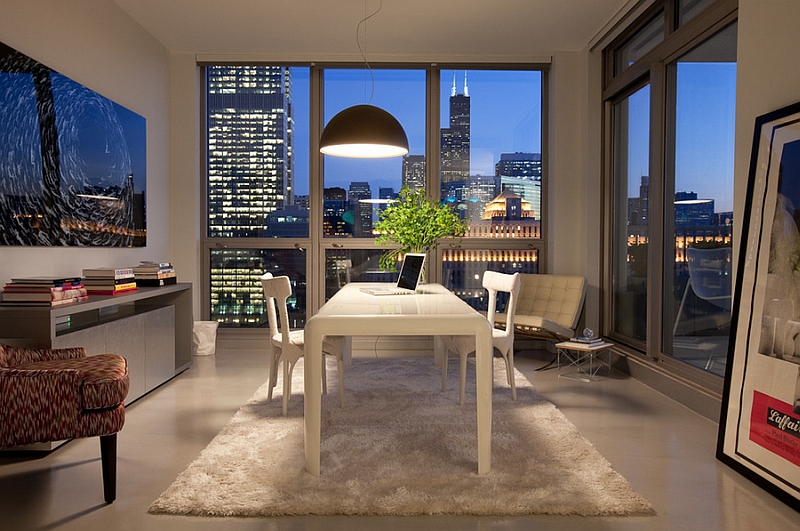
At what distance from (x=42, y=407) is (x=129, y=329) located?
150 centimetres

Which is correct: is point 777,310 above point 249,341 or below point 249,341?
above

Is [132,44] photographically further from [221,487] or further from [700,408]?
[700,408]

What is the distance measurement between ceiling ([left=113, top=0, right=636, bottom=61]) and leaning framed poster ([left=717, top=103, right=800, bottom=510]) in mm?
2465

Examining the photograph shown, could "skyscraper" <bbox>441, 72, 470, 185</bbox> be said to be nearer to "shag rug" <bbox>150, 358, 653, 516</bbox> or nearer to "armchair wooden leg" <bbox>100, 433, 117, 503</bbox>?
"shag rug" <bbox>150, 358, 653, 516</bbox>

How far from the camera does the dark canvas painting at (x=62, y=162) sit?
3506mm

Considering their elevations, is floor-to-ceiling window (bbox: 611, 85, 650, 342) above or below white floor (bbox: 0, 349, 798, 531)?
above

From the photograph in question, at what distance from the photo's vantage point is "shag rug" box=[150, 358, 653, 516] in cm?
243

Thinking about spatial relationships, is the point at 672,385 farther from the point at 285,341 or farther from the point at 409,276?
the point at 285,341

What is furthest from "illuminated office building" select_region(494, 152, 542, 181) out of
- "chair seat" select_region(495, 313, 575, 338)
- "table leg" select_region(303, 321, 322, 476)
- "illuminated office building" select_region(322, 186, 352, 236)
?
"table leg" select_region(303, 321, 322, 476)

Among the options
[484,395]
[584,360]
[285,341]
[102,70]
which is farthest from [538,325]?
[102,70]

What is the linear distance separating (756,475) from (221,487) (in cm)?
225

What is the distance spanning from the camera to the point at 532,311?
5840 millimetres

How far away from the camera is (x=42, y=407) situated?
2.57m

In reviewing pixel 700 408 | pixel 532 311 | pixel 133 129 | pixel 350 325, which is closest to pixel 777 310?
pixel 700 408
